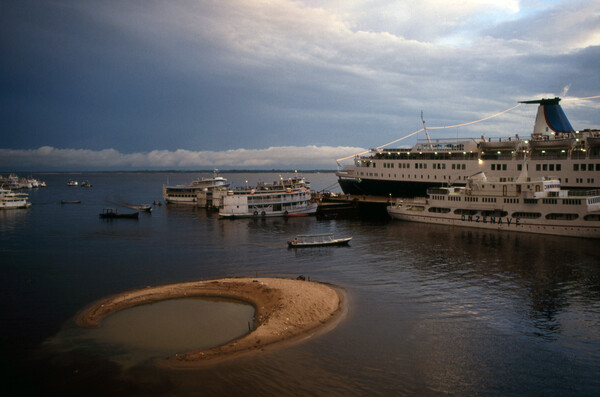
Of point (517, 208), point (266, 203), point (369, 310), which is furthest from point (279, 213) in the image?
point (369, 310)

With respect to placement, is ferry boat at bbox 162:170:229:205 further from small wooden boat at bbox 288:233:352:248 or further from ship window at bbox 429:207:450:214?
ship window at bbox 429:207:450:214

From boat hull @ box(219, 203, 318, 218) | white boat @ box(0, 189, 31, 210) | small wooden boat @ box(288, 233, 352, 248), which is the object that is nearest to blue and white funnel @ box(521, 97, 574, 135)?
boat hull @ box(219, 203, 318, 218)

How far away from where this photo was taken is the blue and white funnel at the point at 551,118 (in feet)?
224

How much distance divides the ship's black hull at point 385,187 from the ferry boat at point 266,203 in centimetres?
1203

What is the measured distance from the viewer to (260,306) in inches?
Answer: 932

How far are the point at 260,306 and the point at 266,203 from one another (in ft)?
150

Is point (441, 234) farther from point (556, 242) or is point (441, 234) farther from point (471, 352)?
point (471, 352)

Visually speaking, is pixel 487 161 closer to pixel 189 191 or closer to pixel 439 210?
pixel 439 210

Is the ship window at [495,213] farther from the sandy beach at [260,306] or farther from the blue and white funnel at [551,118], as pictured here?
the sandy beach at [260,306]

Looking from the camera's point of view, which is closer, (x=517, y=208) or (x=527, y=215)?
(x=527, y=215)

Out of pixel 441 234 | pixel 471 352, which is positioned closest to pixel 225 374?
pixel 471 352

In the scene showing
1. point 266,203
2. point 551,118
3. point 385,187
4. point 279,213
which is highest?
point 551,118

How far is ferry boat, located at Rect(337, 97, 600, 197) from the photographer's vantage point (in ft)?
189

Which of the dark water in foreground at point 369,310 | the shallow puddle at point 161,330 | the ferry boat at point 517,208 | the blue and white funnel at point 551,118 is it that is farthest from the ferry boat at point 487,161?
the shallow puddle at point 161,330
